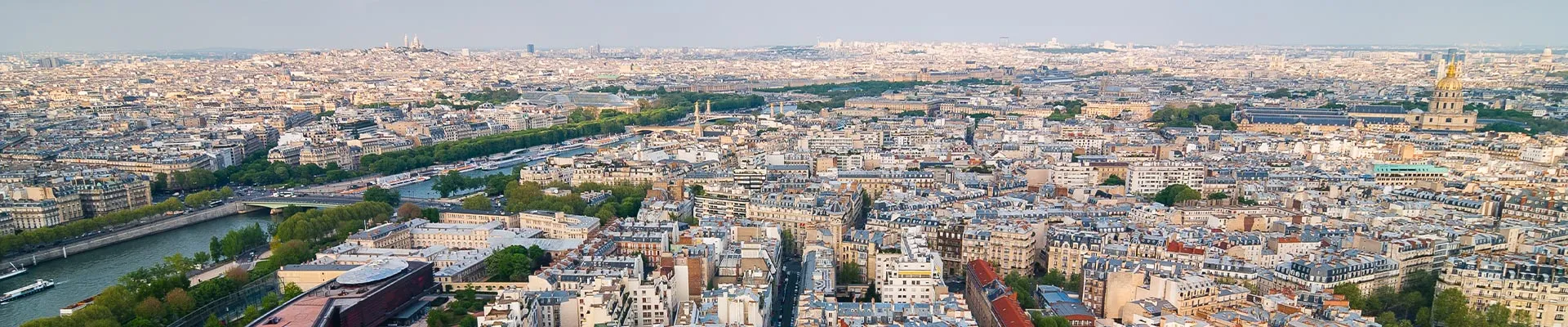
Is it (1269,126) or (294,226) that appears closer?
(294,226)

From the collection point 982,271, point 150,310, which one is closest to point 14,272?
point 150,310

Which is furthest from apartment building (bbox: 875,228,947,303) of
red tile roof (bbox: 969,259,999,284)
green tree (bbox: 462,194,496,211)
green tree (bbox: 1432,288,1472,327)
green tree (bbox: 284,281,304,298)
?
green tree (bbox: 462,194,496,211)

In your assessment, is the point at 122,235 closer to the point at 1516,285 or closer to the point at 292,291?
the point at 292,291

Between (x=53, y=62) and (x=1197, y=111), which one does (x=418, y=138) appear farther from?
(x=53, y=62)

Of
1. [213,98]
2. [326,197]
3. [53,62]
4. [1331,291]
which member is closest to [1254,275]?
[1331,291]

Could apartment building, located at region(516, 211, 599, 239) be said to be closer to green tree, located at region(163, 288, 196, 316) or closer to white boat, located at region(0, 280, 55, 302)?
green tree, located at region(163, 288, 196, 316)

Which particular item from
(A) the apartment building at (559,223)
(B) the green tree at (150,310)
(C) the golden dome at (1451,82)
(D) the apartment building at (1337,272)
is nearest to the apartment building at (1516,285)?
(D) the apartment building at (1337,272)
